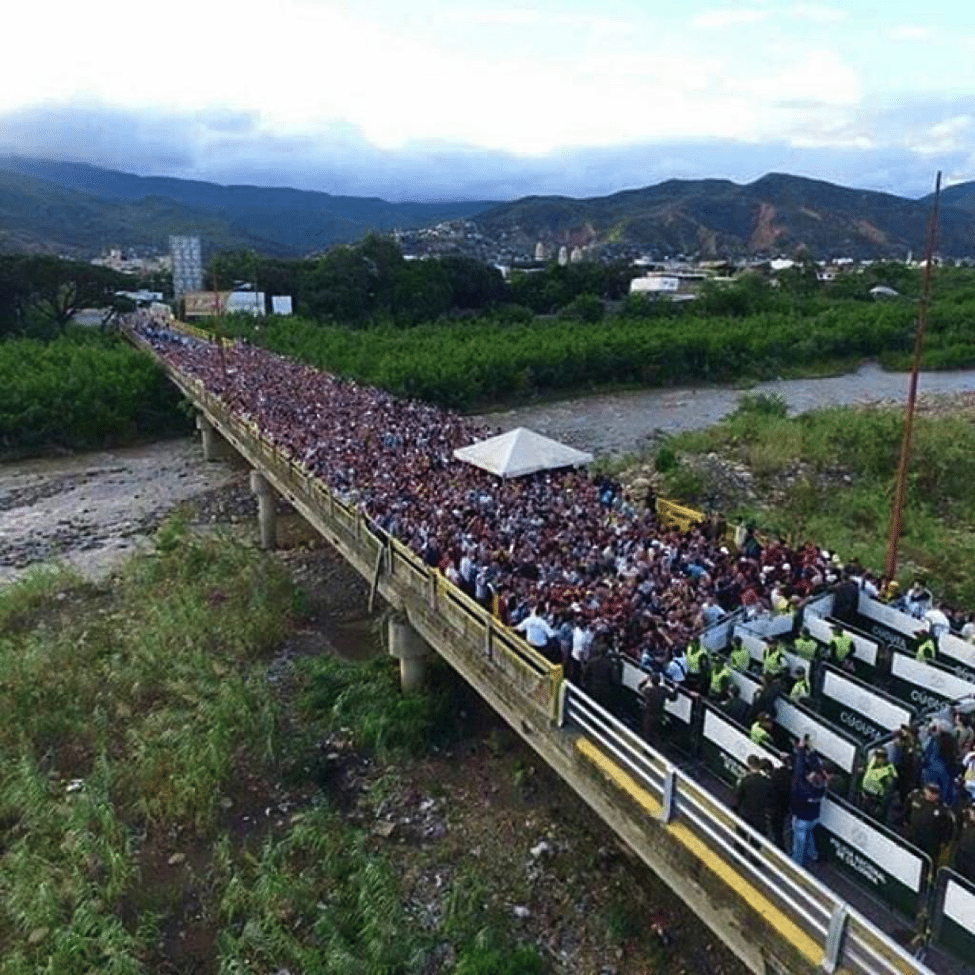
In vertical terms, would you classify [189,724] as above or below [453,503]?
below

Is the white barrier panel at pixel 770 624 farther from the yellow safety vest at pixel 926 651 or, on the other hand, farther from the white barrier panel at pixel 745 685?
the white barrier panel at pixel 745 685

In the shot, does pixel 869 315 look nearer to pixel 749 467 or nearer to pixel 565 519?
pixel 749 467

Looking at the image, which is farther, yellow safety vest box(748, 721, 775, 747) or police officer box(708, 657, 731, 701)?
police officer box(708, 657, 731, 701)

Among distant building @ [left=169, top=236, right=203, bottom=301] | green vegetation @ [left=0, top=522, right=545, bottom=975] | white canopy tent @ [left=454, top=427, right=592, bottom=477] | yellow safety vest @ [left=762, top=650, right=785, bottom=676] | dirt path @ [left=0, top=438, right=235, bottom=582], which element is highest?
distant building @ [left=169, top=236, right=203, bottom=301]

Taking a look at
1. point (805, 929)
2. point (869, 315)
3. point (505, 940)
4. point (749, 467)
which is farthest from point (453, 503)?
point (869, 315)

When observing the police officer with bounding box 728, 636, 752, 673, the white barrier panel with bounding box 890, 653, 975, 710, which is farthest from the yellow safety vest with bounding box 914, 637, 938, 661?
the police officer with bounding box 728, 636, 752, 673

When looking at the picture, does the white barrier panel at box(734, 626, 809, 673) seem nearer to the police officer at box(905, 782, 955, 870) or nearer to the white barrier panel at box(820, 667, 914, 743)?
the white barrier panel at box(820, 667, 914, 743)

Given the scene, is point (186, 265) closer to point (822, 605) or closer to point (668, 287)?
point (668, 287)
